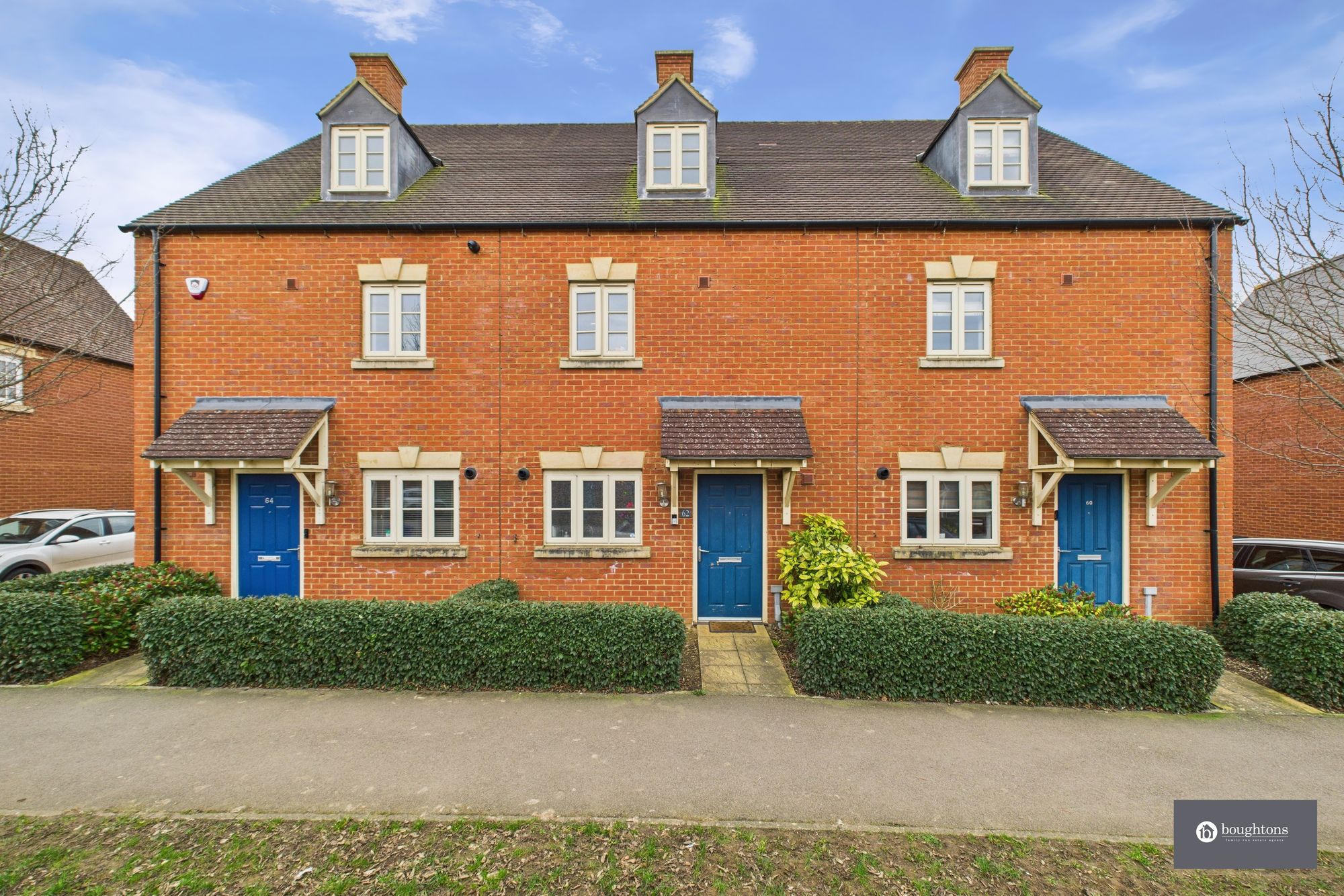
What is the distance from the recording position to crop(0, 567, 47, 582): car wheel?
9797 mm

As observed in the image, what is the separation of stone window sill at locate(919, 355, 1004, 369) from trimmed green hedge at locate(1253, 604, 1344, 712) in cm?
448

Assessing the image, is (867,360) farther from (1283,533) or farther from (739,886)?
(1283,533)

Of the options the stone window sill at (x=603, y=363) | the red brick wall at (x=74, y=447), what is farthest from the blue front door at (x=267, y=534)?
the red brick wall at (x=74, y=447)

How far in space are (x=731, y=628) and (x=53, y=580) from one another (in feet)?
31.6

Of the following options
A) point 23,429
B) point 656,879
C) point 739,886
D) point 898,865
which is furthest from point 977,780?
point 23,429

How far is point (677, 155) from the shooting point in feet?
30.8

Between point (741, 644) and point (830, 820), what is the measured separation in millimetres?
3704

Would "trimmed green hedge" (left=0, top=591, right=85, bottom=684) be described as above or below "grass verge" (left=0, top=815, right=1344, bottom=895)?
above

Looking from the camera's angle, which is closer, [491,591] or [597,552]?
[491,591]

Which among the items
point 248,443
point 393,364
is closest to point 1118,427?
point 393,364

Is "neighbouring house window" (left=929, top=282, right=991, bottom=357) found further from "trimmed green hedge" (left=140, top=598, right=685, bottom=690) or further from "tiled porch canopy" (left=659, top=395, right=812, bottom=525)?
"trimmed green hedge" (left=140, top=598, right=685, bottom=690)

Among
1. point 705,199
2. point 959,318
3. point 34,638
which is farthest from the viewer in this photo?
point 705,199

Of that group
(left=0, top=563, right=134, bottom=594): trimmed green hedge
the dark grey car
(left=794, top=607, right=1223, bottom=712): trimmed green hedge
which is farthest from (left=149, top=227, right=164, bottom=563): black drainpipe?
the dark grey car

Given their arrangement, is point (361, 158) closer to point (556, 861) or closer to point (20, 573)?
point (20, 573)
